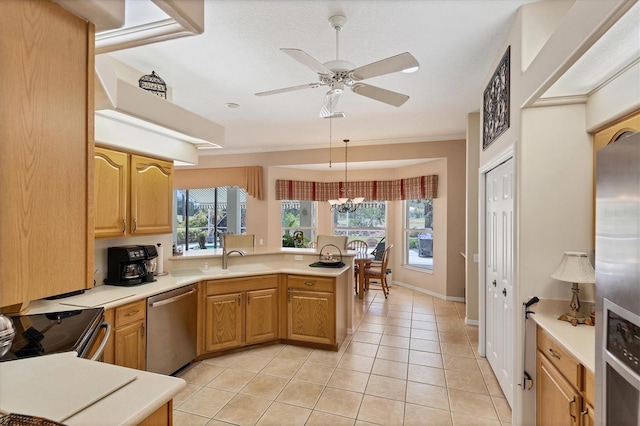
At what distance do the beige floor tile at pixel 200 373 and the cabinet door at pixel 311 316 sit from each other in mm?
838

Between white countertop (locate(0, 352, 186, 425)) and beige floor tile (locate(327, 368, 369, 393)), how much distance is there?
1.86 m

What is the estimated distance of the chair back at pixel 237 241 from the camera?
363 centimetres

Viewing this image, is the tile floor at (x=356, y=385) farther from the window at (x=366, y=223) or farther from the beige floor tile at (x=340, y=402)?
A: the window at (x=366, y=223)

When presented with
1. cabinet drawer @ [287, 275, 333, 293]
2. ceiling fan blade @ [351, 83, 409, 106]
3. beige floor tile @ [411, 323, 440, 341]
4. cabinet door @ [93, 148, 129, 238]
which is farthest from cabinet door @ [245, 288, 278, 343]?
ceiling fan blade @ [351, 83, 409, 106]

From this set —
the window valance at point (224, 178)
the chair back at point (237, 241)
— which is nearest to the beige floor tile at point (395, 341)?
the chair back at point (237, 241)

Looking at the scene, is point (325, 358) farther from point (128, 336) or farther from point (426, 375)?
point (128, 336)

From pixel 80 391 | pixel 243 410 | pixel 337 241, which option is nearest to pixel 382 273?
pixel 337 241

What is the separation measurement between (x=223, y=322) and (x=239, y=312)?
179 mm

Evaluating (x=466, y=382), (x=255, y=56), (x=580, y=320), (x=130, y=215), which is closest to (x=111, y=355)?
(x=130, y=215)

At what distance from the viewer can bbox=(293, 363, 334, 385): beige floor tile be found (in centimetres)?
279

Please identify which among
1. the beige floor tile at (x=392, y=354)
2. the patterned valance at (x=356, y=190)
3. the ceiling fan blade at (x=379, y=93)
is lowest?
the beige floor tile at (x=392, y=354)

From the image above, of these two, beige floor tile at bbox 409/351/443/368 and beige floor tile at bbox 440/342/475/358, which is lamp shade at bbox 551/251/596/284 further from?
beige floor tile at bbox 440/342/475/358

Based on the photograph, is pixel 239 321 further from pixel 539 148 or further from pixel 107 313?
pixel 539 148

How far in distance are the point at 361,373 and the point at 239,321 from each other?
131 cm
